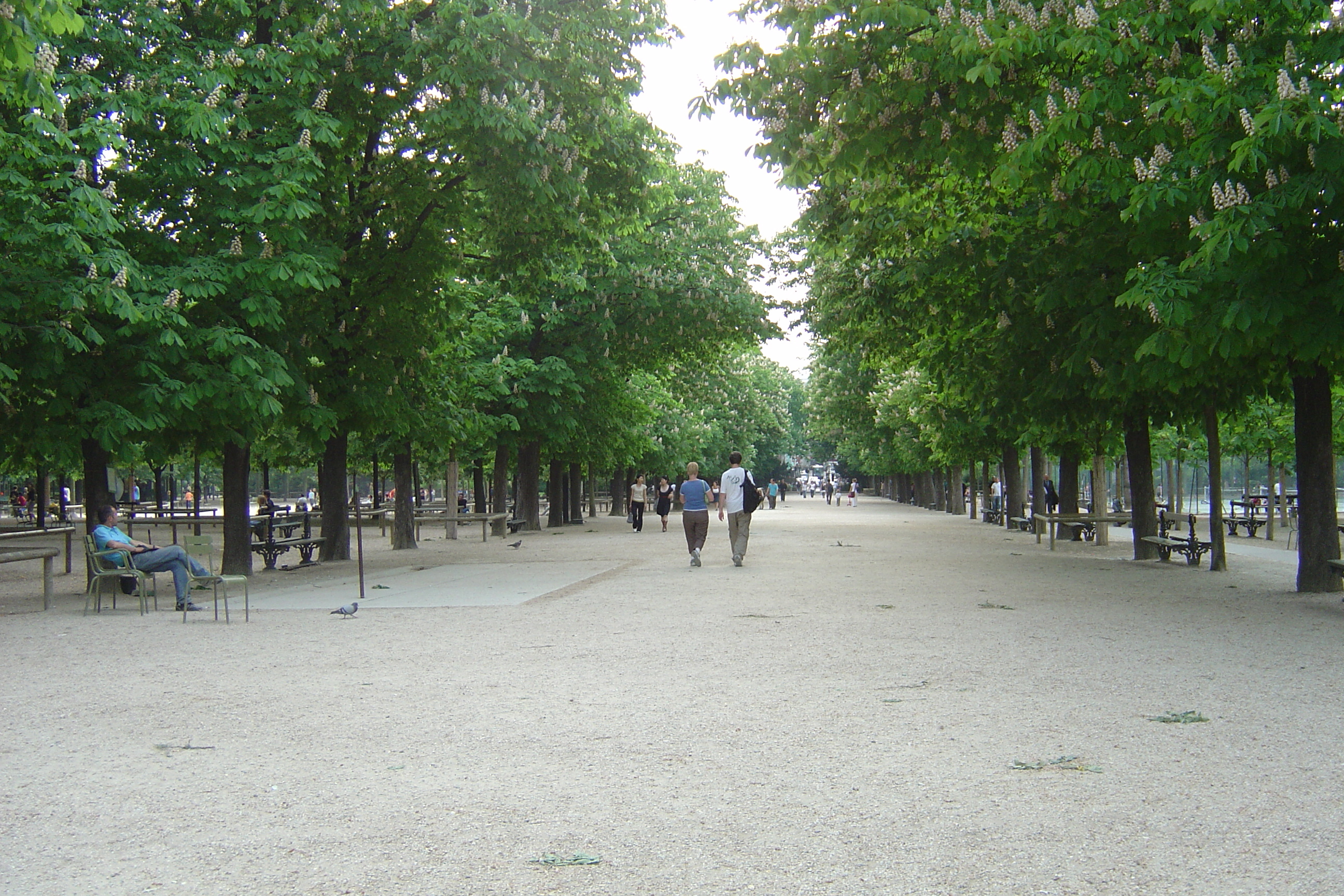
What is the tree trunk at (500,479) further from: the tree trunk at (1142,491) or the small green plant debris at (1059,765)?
the small green plant debris at (1059,765)

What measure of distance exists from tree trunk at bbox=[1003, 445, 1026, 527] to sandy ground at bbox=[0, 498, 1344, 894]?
23.6 m

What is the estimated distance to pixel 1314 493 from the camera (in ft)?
49.8

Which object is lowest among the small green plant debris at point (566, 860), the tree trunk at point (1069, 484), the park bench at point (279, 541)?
the small green plant debris at point (566, 860)

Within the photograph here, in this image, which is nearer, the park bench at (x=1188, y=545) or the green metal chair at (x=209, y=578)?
the green metal chair at (x=209, y=578)

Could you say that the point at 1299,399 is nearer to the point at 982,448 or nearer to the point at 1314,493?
the point at 1314,493

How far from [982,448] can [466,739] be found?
3049 cm

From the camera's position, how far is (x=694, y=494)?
71.9 feet

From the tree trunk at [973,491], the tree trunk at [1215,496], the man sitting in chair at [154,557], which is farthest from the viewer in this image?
the tree trunk at [973,491]

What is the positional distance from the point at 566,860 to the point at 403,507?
79.0 ft

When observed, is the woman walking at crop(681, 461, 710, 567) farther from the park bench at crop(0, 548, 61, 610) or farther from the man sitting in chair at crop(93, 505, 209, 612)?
the park bench at crop(0, 548, 61, 610)

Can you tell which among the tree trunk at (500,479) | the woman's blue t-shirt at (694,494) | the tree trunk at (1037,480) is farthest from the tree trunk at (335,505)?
the tree trunk at (1037,480)

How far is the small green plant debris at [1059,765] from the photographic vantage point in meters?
6.17

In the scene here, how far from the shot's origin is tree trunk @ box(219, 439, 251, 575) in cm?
1911

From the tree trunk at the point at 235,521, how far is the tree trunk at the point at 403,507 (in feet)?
27.5
